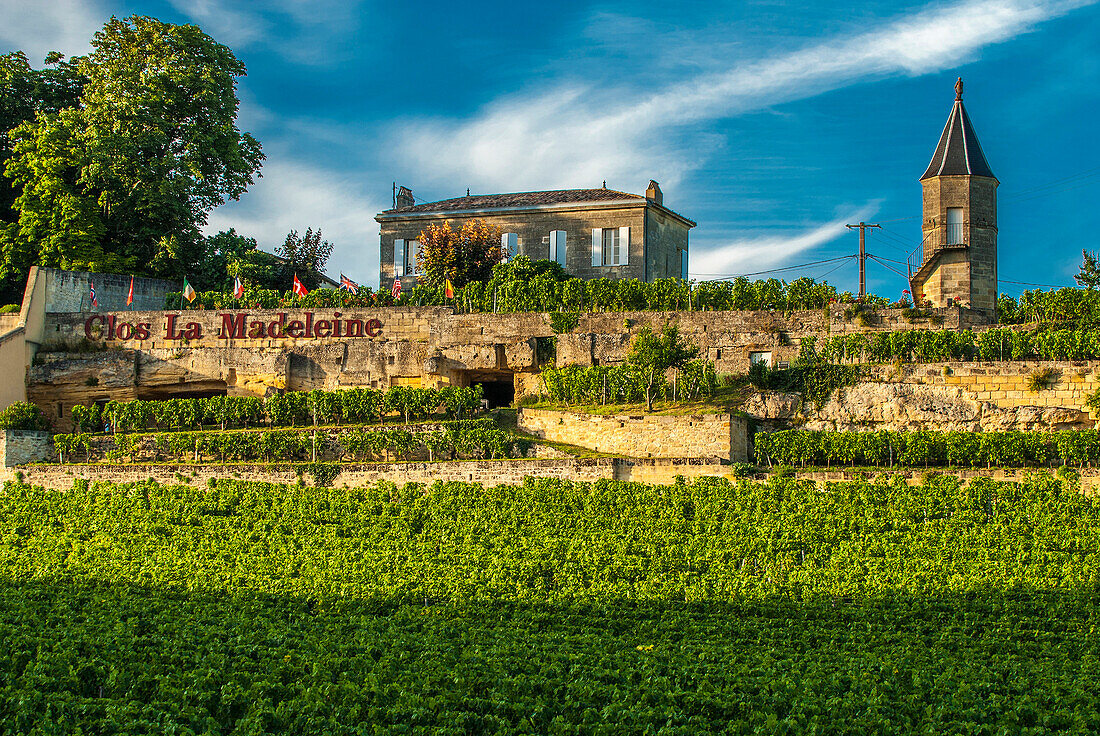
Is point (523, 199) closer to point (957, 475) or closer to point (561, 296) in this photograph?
point (561, 296)

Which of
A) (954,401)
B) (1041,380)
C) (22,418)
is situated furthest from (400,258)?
(1041,380)

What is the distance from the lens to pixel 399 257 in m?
42.1

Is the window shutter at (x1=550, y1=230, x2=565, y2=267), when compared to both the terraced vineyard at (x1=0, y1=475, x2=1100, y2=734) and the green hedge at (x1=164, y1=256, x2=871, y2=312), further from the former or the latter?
the terraced vineyard at (x1=0, y1=475, x2=1100, y2=734)

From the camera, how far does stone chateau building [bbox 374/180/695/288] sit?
130 feet

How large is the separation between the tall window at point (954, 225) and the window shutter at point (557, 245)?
14463 millimetres

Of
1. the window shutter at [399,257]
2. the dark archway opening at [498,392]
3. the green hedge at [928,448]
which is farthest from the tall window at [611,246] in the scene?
the green hedge at [928,448]

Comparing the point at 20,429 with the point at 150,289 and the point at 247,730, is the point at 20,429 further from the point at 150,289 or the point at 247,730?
the point at 247,730

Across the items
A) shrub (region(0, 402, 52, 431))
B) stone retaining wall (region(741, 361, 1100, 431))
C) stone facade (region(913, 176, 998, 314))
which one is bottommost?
shrub (region(0, 402, 52, 431))

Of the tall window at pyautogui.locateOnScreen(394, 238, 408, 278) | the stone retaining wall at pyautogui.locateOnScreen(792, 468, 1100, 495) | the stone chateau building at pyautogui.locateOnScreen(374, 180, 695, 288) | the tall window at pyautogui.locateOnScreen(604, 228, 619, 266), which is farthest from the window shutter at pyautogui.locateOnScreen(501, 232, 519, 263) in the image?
the stone retaining wall at pyautogui.locateOnScreen(792, 468, 1100, 495)

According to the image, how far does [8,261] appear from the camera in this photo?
116ft

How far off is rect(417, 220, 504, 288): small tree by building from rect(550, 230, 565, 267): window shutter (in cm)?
230

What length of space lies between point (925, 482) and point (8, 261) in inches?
1189

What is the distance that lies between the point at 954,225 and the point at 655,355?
37.6ft

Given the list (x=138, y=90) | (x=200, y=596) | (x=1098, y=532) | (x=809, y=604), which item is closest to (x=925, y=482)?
(x=1098, y=532)
